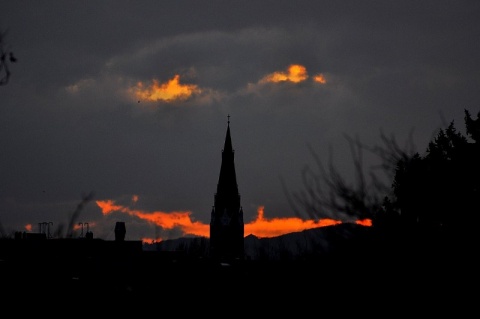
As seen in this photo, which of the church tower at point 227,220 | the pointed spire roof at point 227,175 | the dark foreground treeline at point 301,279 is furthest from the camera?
the pointed spire roof at point 227,175

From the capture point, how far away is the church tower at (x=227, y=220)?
9862 cm

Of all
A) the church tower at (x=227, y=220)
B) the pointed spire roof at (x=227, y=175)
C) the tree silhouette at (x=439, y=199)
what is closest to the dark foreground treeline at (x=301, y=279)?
the tree silhouette at (x=439, y=199)

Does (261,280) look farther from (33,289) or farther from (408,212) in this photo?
(33,289)

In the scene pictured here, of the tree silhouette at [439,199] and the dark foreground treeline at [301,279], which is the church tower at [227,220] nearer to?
the dark foreground treeline at [301,279]

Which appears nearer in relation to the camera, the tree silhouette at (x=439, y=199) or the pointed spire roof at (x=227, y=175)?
the tree silhouette at (x=439, y=199)

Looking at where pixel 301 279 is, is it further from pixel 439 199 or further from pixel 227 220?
pixel 227 220

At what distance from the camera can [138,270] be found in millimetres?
29078

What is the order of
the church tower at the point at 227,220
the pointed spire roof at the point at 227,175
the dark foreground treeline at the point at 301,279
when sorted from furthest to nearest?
the pointed spire roof at the point at 227,175
the church tower at the point at 227,220
the dark foreground treeline at the point at 301,279

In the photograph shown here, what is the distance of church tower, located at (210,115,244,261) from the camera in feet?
324

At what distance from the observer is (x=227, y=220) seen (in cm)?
9894

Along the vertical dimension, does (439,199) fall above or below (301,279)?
above

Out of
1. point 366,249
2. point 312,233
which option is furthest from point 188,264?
point 366,249

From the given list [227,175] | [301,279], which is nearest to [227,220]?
[227,175]

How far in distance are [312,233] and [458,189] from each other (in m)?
3.14
